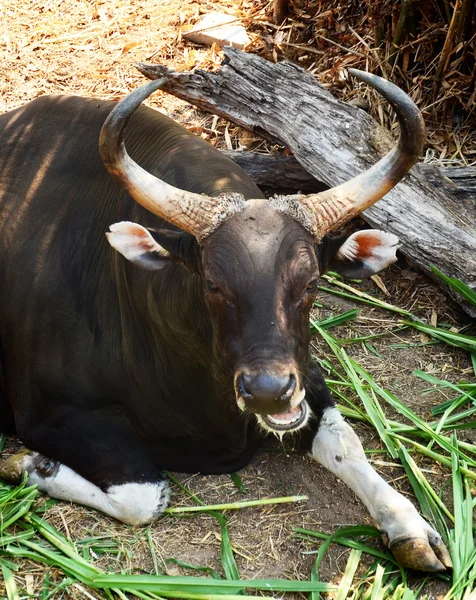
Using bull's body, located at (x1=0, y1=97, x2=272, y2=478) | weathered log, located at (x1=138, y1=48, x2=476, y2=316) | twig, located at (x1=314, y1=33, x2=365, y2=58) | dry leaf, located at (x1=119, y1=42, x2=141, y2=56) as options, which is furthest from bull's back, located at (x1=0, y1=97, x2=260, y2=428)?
dry leaf, located at (x1=119, y1=42, x2=141, y2=56)

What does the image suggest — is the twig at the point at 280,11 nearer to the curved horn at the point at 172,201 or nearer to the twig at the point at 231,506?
the curved horn at the point at 172,201

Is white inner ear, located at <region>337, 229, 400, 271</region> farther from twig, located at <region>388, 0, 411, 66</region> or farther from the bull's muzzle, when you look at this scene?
twig, located at <region>388, 0, 411, 66</region>

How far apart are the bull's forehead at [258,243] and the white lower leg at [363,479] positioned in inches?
59.1

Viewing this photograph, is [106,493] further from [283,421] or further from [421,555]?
[421,555]

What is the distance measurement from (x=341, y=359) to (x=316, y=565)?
1.94 m

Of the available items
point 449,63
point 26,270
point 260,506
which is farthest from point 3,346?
point 449,63

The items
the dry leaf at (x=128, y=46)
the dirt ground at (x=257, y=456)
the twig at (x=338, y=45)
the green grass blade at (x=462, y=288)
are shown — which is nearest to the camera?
the dirt ground at (x=257, y=456)

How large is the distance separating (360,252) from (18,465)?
2572 millimetres

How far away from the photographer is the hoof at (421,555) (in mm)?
4699

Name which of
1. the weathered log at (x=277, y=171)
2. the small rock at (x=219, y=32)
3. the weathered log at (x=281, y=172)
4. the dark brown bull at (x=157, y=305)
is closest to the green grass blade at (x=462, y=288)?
the weathered log at (x=281, y=172)

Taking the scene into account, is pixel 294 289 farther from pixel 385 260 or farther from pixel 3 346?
pixel 3 346

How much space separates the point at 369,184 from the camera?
15.1ft

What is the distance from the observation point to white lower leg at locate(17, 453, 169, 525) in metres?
5.16

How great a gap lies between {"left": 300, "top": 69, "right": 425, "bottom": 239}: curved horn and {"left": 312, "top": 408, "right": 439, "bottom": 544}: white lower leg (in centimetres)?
152
